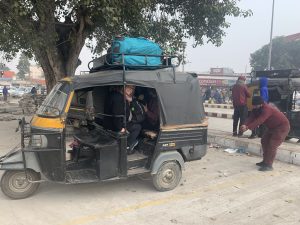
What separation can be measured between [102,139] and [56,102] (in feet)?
3.23

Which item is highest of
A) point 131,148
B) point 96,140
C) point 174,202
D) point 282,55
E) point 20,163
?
point 282,55

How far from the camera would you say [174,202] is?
5.61 m

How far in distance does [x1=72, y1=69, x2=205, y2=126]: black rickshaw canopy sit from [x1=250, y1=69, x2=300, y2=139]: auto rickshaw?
Result: 190 inches

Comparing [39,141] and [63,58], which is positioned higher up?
[63,58]

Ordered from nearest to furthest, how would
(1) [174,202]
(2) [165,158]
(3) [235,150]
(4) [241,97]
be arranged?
(1) [174,202], (2) [165,158], (3) [235,150], (4) [241,97]

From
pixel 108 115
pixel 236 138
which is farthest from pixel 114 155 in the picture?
pixel 236 138

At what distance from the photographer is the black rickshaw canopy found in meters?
5.59

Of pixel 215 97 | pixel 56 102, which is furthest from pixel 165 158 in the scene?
pixel 215 97

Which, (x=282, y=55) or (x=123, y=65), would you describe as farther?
(x=282, y=55)

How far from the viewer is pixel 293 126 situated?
401 inches

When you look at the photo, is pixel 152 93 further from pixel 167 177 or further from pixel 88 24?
pixel 88 24

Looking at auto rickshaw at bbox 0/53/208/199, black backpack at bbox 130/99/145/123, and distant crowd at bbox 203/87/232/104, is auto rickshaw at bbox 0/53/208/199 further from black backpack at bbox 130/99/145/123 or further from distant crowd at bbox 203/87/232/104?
distant crowd at bbox 203/87/232/104

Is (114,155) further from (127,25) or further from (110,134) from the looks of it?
(127,25)

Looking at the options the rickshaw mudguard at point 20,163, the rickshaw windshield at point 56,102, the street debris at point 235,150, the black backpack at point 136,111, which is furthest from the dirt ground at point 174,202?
the street debris at point 235,150
